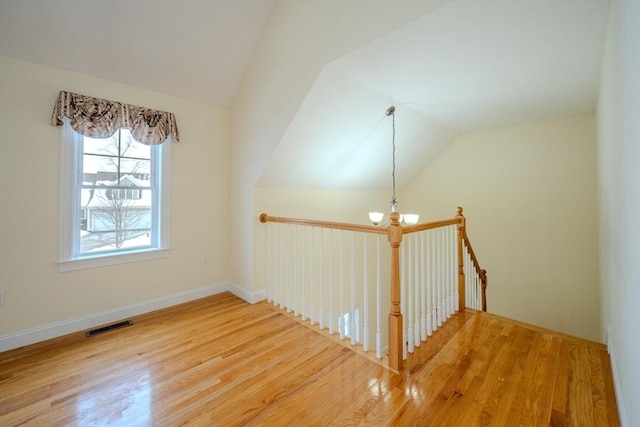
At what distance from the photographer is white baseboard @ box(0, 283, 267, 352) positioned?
7.60ft

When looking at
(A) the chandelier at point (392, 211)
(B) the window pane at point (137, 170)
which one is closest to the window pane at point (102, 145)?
(B) the window pane at point (137, 170)

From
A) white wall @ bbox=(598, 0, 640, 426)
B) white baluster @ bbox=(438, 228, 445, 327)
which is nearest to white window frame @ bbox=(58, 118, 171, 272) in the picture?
white baluster @ bbox=(438, 228, 445, 327)

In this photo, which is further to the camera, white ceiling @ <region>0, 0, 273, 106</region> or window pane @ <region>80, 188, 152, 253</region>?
window pane @ <region>80, 188, 152, 253</region>

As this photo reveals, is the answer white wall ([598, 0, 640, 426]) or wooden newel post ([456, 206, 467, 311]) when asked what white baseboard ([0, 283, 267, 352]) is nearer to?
wooden newel post ([456, 206, 467, 311])

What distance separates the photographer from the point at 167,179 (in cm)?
310

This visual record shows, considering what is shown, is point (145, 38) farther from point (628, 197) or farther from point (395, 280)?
point (628, 197)

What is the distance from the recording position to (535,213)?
396 cm

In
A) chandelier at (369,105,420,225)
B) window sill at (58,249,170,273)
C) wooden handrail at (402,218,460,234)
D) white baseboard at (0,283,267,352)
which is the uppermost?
chandelier at (369,105,420,225)

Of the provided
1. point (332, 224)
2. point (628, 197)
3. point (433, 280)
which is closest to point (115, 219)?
point (332, 224)

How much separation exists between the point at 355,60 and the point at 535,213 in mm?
3530

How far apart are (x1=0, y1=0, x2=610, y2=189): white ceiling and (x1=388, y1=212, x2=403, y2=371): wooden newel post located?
1352 millimetres

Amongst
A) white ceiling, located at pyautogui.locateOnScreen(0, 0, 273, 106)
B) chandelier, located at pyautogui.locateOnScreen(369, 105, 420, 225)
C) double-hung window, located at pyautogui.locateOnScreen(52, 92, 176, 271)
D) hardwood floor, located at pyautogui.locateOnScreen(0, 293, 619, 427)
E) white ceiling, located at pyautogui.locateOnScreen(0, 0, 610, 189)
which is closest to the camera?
hardwood floor, located at pyautogui.locateOnScreen(0, 293, 619, 427)

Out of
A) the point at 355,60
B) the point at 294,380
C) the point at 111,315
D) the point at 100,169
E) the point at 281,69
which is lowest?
the point at 294,380

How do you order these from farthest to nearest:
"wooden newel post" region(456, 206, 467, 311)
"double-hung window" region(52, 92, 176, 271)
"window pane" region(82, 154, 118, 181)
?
"wooden newel post" region(456, 206, 467, 311) → "window pane" region(82, 154, 118, 181) → "double-hung window" region(52, 92, 176, 271)
